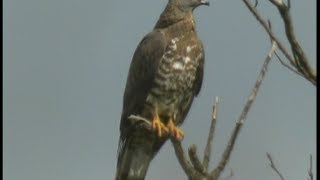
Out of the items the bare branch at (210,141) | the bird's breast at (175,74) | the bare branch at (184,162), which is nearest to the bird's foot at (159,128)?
the bird's breast at (175,74)

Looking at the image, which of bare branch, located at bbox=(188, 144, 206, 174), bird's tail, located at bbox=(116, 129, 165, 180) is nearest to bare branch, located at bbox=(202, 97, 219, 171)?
bare branch, located at bbox=(188, 144, 206, 174)

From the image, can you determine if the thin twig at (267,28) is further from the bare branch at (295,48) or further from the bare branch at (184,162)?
the bare branch at (184,162)

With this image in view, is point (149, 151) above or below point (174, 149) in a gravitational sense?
below

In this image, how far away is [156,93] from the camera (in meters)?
7.41

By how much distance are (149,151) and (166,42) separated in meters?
1.06

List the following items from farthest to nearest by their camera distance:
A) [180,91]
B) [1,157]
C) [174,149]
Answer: [180,91] → [1,157] → [174,149]

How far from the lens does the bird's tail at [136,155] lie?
7.48 metres

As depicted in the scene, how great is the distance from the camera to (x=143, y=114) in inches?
295

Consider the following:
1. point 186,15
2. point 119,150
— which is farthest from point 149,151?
point 186,15

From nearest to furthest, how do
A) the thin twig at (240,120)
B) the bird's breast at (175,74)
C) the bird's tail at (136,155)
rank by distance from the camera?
the thin twig at (240,120), the bird's breast at (175,74), the bird's tail at (136,155)

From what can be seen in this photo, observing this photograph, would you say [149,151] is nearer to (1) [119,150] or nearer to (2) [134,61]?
(1) [119,150]

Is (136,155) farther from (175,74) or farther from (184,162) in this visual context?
(184,162)

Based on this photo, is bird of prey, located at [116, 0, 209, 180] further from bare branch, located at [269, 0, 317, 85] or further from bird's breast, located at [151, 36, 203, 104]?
bare branch, located at [269, 0, 317, 85]

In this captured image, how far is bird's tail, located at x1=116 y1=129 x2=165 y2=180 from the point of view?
7.48m
